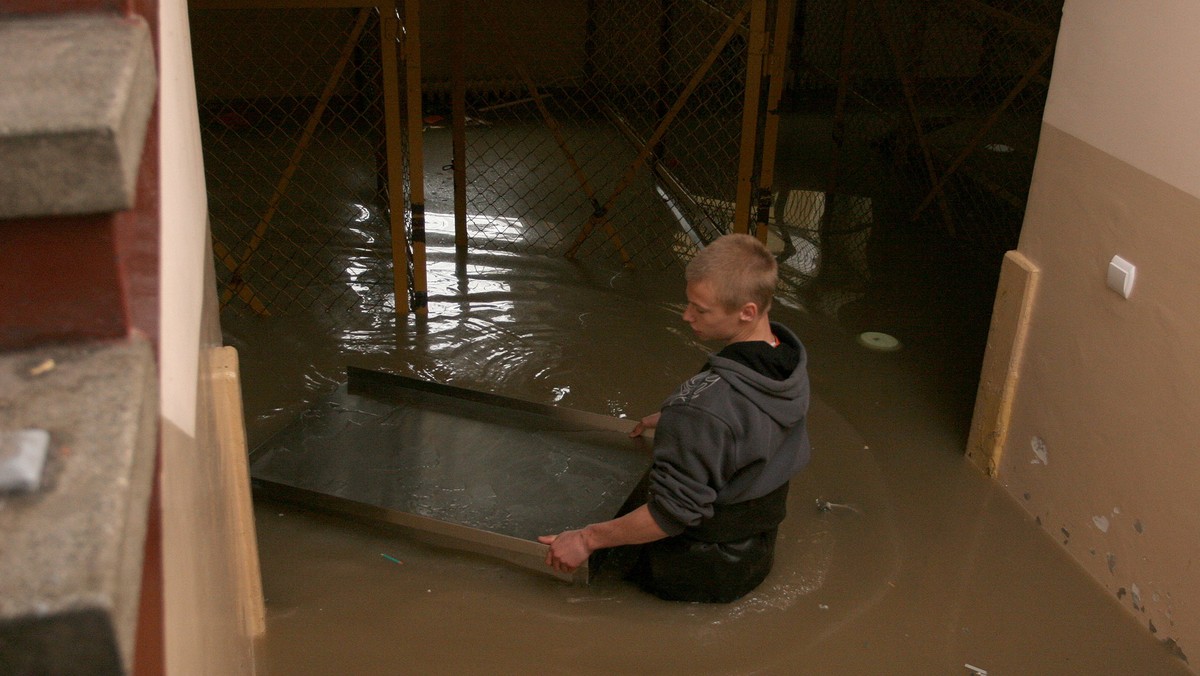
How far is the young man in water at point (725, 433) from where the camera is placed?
2426 mm

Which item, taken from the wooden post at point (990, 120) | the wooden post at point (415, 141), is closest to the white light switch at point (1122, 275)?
the wooden post at point (415, 141)

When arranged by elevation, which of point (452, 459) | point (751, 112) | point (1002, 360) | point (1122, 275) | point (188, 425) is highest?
point (188, 425)

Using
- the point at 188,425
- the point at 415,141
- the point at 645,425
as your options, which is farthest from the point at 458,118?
the point at 188,425

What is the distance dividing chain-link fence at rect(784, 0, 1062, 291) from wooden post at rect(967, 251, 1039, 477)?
1.66 meters

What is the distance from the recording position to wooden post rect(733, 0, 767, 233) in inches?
161

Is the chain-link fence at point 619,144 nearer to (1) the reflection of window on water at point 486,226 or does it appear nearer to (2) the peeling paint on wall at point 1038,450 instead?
(1) the reflection of window on water at point 486,226

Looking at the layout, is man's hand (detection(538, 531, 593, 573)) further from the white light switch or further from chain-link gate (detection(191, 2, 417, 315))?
chain-link gate (detection(191, 2, 417, 315))

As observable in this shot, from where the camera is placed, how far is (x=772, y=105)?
433 cm

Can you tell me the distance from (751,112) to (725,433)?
2.25 m

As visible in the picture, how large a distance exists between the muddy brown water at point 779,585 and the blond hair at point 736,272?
91 centimetres

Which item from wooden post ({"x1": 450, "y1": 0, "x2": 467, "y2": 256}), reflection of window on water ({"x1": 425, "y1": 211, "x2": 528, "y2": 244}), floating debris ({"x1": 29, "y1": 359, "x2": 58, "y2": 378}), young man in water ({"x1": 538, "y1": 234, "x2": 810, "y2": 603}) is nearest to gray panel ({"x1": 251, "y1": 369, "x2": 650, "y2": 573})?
young man in water ({"x1": 538, "y1": 234, "x2": 810, "y2": 603})

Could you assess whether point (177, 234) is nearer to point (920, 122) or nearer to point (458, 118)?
point (458, 118)

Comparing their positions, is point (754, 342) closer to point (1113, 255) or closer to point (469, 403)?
point (1113, 255)

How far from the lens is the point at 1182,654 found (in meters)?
2.62
